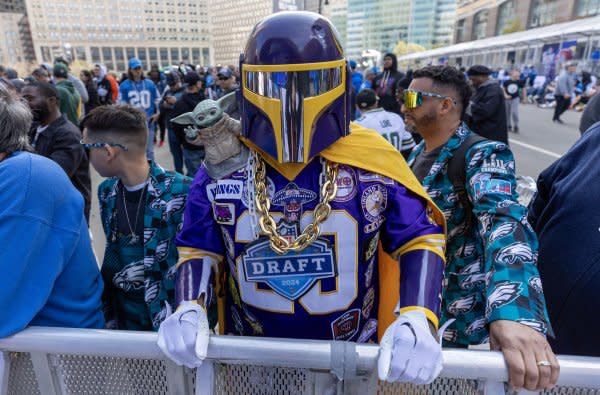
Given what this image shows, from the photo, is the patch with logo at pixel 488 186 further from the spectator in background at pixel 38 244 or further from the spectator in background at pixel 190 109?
the spectator in background at pixel 190 109

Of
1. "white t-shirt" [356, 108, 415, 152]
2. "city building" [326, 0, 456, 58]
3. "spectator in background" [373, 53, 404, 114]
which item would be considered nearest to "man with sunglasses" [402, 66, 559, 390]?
"white t-shirt" [356, 108, 415, 152]

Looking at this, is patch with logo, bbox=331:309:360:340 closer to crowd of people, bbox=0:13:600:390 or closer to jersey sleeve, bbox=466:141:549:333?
crowd of people, bbox=0:13:600:390

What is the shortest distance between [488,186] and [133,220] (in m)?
1.49

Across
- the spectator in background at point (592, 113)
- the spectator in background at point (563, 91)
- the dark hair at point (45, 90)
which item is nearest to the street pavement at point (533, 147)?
the spectator in background at point (563, 91)

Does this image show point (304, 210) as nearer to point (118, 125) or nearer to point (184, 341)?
point (184, 341)

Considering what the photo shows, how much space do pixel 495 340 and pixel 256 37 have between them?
102 centimetres

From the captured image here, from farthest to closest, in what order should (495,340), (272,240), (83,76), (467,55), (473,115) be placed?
(467,55)
(83,76)
(473,115)
(272,240)
(495,340)

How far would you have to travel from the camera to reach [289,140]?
43.6 inches

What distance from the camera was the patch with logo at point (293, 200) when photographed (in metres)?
1.16

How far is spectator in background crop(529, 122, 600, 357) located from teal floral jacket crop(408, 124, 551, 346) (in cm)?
16

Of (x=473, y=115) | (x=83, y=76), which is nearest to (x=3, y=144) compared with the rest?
(x=473, y=115)

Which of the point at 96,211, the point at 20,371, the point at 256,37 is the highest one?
the point at 256,37

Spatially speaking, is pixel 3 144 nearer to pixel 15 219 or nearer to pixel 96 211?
pixel 15 219

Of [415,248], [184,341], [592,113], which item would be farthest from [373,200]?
[592,113]
